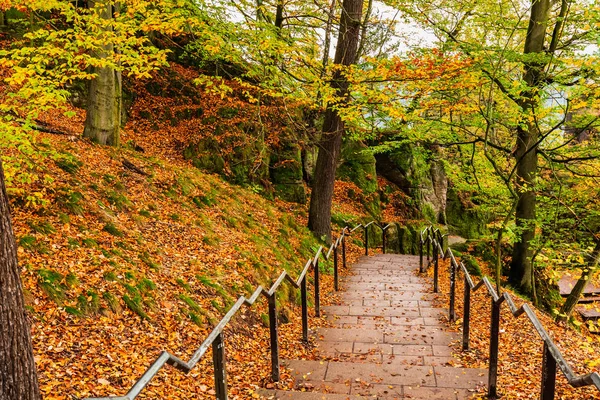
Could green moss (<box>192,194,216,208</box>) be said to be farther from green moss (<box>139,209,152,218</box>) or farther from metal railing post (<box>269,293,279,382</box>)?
metal railing post (<box>269,293,279,382</box>)

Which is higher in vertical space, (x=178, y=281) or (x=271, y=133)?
(x=271, y=133)

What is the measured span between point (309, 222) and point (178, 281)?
21.4 feet

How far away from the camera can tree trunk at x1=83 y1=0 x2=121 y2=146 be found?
9312 mm

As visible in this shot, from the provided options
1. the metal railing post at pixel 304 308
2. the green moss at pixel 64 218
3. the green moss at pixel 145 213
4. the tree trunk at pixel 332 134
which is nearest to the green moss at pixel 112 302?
the green moss at pixel 64 218

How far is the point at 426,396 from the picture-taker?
4418 mm

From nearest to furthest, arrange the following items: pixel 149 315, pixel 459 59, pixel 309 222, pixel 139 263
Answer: pixel 149 315 → pixel 139 263 → pixel 459 59 → pixel 309 222

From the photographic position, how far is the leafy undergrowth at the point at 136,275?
161 inches

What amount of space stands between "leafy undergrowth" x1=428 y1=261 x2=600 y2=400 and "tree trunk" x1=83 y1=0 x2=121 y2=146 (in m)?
8.01

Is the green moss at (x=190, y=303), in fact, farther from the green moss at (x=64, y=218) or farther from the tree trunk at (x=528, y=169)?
the tree trunk at (x=528, y=169)

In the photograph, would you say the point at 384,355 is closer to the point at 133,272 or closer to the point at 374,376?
the point at 374,376

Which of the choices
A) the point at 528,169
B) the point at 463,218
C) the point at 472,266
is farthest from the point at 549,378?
the point at 463,218

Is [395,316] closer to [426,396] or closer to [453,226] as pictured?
[426,396]

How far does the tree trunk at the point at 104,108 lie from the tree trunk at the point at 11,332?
7.77 metres

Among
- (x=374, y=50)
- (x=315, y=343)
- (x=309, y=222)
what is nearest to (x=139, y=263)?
(x=315, y=343)
